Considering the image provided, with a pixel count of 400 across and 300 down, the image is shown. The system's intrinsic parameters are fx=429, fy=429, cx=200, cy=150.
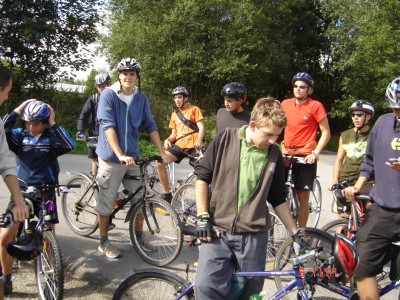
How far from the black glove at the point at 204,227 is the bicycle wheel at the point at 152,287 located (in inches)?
16.1

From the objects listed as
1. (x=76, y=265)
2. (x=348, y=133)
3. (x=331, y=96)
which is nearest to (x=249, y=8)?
(x=331, y=96)

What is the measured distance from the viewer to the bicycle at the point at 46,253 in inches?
143

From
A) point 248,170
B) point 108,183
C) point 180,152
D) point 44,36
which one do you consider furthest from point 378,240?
point 44,36

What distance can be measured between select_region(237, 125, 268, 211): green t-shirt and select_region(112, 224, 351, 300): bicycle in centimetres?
41

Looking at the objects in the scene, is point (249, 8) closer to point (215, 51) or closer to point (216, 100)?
point (215, 51)

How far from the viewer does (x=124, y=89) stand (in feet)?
15.7

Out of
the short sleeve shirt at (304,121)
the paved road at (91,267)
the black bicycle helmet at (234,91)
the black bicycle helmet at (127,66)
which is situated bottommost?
the paved road at (91,267)

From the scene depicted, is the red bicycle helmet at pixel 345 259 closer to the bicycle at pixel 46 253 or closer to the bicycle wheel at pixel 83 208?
the bicycle at pixel 46 253

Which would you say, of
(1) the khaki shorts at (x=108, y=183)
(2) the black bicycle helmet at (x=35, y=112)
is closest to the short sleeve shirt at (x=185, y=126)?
(1) the khaki shorts at (x=108, y=183)

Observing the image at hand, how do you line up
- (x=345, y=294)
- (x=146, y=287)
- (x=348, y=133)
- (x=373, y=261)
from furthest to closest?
(x=348, y=133)
(x=345, y=294)
(x=373, y=261)
(x=146, y=287)

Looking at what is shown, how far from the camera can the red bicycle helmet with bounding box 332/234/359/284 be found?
2.50 metres

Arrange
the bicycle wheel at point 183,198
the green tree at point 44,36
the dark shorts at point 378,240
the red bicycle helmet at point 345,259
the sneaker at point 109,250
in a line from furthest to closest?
the green tree at point 44,36
the bicycle wheel at point 183,198
the sneaker at point 109,250
the dark shorts at point 378,240
the red bicycle helmet at point 345,259

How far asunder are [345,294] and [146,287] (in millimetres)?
1636

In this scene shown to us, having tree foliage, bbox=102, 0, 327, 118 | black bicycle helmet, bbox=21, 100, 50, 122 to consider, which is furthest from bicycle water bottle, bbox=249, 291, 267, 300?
tree foliage, bbox=102, 0, 327, 118
